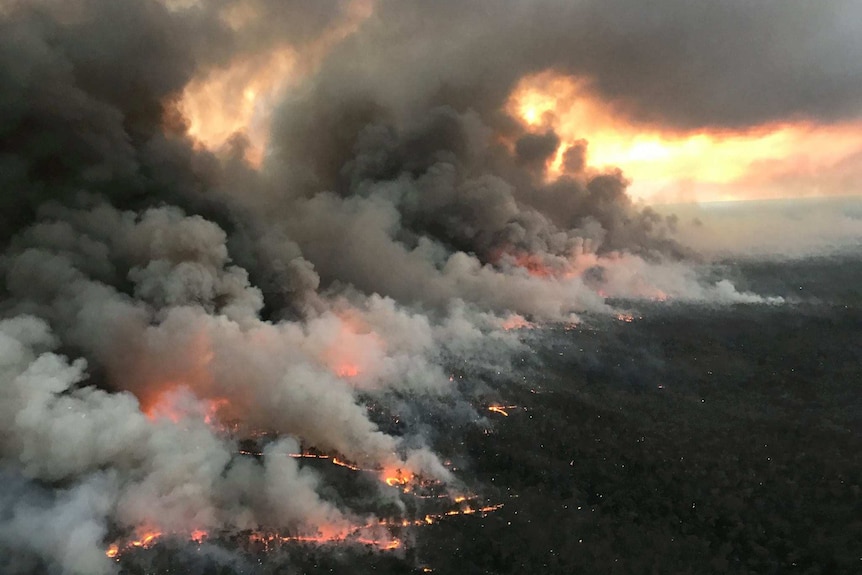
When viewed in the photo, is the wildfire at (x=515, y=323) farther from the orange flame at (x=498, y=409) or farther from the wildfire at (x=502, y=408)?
the orange flame at (x=498, y=409)

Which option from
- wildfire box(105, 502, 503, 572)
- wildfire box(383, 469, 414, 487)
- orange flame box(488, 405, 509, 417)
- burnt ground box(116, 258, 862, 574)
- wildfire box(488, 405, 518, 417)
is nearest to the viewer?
wildfire box(105, 502, 503, 572)

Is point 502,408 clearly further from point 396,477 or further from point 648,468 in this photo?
point 396,477

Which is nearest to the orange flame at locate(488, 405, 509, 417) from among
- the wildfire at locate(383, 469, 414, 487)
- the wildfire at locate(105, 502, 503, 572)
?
the wildfire at locate(383, 469, 414, 487)

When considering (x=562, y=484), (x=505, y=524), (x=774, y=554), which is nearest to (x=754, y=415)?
(x=774, y=554)

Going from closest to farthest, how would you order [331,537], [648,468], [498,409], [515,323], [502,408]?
1. [331,537]
2. [648,468]
3. [498,409]
4. [502,408]
5. [515,323]

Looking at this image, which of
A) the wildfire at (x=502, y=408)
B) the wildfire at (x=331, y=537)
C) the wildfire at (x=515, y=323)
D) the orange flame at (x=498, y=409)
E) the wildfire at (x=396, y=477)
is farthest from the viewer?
the wildfire at (x=515, y=323)

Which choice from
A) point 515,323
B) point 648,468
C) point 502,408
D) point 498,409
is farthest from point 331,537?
point 515,323

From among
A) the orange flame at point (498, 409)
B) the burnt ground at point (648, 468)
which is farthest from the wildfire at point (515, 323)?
the orange flame at point (498, 409)

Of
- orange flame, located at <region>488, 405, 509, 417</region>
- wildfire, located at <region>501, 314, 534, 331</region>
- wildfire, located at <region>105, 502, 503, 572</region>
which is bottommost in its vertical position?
wildfire, located at <region>105, 502, 503, 572</region>

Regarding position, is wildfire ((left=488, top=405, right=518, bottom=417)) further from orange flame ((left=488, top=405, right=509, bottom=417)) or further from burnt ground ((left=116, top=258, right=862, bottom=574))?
burnt ground ((left=116, top=258, right=862, bottom=574))
